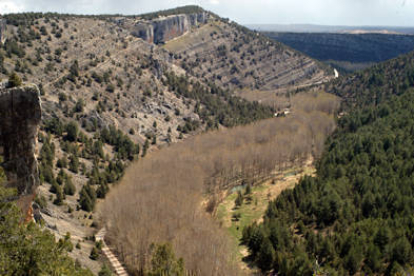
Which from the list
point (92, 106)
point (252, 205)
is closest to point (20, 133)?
point (252, 205)

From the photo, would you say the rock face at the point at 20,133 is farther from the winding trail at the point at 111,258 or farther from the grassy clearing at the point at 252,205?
the grassy clearing at the point at 252,205

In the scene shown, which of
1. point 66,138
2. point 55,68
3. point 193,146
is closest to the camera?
point 66,138

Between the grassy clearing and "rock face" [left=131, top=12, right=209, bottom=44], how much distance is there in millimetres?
97298

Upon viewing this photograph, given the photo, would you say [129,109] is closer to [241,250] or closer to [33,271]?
[241,250]

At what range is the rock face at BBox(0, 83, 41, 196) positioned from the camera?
66.8 feet

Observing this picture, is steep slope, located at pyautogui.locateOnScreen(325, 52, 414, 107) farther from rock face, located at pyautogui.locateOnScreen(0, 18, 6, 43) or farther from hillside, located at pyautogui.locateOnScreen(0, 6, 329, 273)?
rock face, located at pyautogui.locateOnScreen(0, 18, 6, 43)

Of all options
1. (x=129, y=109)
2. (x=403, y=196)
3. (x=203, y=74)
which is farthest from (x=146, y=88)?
(x=403, y=196)

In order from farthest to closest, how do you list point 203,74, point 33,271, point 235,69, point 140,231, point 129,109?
point 235,69
point 203,74
point 129,109
point 140,231
point 33,271

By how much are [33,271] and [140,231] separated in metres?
30.3

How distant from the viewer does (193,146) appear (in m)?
85.0

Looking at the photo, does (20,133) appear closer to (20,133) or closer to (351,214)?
(20,133)

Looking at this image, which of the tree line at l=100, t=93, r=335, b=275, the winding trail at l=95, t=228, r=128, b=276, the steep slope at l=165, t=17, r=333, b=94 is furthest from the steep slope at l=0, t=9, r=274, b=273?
the steep slope at l=165, t=17, r=333, b=94

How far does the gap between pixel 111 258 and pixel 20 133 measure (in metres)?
34.6

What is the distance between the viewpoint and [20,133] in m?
21.0
